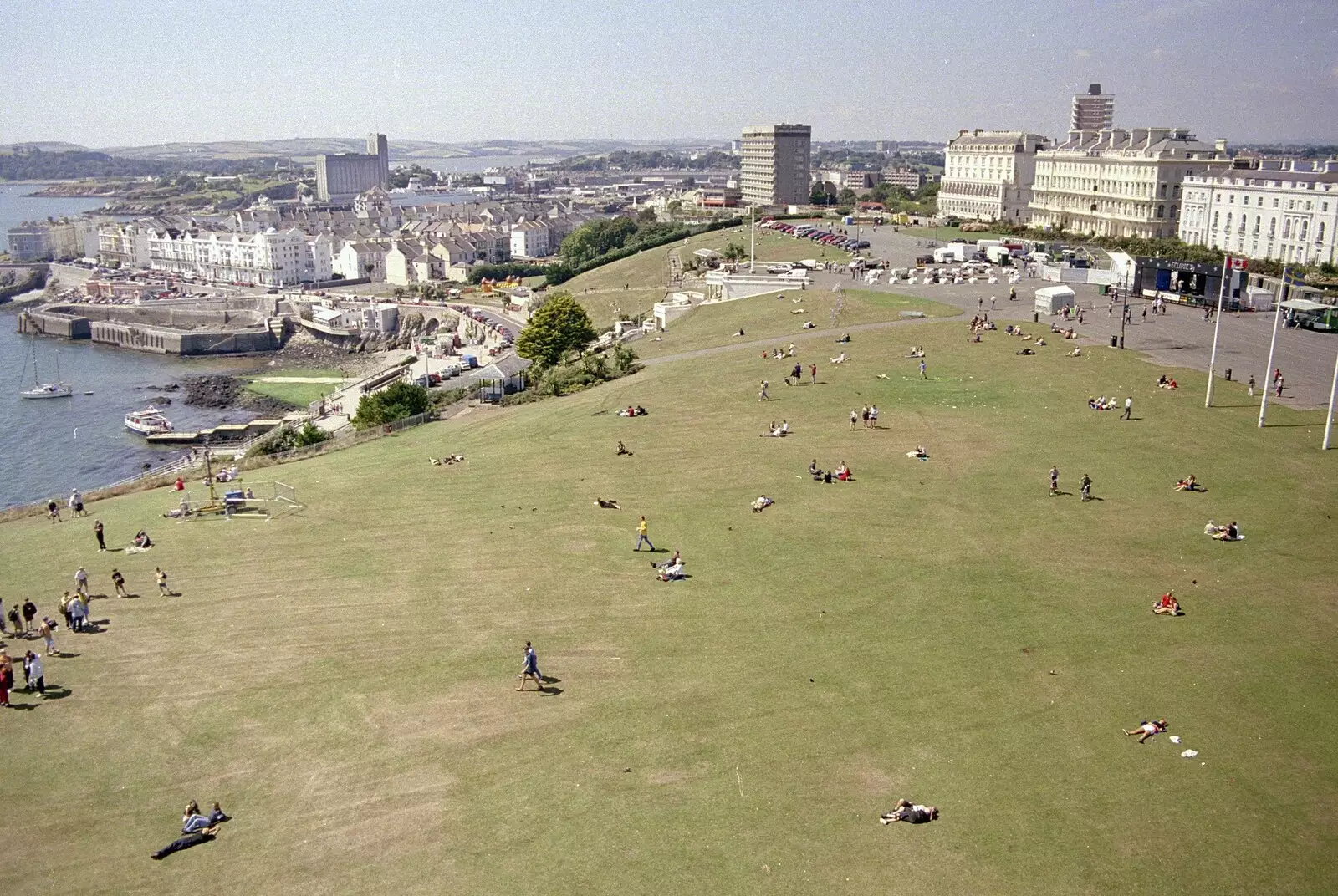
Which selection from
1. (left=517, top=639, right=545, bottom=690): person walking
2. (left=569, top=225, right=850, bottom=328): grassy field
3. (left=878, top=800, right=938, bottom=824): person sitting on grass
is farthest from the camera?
(left=569, top=225, right=850, bottom=328): grassy field

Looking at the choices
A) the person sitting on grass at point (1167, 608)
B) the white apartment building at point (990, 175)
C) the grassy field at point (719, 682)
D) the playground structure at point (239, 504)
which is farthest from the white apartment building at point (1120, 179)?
the playground structure at point (239, 504)

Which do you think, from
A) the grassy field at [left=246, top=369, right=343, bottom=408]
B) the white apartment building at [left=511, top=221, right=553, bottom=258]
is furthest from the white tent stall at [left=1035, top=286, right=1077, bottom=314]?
the white apartment building at [left=511, top=221, right=553, bottom=258]

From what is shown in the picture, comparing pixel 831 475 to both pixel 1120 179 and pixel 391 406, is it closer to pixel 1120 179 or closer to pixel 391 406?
pixel 391 406

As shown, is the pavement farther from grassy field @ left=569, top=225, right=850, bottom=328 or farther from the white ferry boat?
the white ferry boat

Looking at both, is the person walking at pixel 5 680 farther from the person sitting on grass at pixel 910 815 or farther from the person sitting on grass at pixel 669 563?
the person sitting on grass at pixel 910 815

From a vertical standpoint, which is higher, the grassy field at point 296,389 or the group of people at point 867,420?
the group of people at point 867,420

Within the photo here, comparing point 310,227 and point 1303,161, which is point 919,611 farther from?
point 310,227
